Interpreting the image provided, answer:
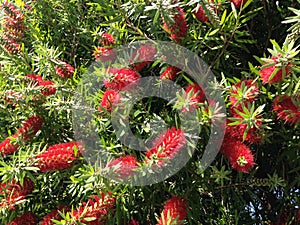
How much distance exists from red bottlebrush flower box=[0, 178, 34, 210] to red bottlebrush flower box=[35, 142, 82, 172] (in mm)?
187

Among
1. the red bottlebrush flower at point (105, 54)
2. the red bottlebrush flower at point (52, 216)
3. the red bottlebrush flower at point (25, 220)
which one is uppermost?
the red bottlebrush flower at point (105, 54)

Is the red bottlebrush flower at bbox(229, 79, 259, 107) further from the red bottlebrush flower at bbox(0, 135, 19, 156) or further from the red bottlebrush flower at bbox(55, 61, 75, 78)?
the red bottlebrush flower at bbox(0, 135, 19, 156)

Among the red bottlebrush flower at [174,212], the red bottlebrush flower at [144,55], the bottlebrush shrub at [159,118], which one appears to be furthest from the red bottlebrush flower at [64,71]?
the red bottlebrush flower at [174,212]

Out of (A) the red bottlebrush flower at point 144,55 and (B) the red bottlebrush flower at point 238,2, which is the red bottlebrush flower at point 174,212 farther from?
(B) the red bottlebrush flower at point 238,2

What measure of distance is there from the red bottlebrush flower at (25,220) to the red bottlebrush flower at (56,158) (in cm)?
28

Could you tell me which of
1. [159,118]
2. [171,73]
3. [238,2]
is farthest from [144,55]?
[238,2]

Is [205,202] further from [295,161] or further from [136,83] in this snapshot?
[136,83]

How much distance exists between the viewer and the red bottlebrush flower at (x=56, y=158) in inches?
61.8

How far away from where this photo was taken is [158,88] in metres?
1.75

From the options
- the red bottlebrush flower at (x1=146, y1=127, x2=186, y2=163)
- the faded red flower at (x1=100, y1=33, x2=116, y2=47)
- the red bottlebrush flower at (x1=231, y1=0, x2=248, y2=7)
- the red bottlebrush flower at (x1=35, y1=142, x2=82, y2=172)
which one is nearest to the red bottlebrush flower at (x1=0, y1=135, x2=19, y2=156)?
the red bottlebrush flower at (x1=35, y1=142, x2=82, y2=172)

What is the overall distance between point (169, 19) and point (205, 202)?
0.76 metres

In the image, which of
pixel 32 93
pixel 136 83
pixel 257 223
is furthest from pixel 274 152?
pixel 32 93

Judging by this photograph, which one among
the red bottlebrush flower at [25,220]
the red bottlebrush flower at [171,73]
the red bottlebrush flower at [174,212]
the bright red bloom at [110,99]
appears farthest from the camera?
the red bottlebrush flower at [25,220]

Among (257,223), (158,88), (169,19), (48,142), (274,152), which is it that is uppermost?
(169,19)
